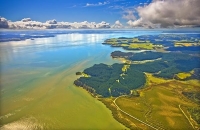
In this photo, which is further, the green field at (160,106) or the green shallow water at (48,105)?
the green field at (160,106)

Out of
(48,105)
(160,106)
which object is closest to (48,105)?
(48,105)

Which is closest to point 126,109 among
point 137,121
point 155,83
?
point 137,121

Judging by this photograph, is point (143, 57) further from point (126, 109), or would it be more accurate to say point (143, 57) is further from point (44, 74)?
point (126, 109)

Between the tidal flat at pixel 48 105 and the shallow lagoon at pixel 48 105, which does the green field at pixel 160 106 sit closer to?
the tidal flat at pixel 48 105

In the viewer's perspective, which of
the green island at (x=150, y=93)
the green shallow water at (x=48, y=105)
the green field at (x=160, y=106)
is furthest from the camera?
the green island at (x=150, y=93)

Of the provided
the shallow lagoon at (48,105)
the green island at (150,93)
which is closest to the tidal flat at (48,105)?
the shallow lagoon at (48,105)

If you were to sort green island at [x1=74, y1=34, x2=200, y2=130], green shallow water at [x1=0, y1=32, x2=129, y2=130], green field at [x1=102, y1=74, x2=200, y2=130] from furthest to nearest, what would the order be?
1. green island at [x1=74, y1=34, x2=200, y2=130]
2. green field at [x1=102, y1=74, x2=200, y2=130]
3. green shallow water at [x1=0, y1=32, x2=129, y2=130]

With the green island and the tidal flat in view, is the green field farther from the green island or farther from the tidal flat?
the tidal flat

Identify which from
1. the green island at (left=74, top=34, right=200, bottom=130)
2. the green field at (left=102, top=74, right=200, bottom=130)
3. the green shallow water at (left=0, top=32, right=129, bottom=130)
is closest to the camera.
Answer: the green shallow water at (left=0, top=32, right=129, bottom=130)

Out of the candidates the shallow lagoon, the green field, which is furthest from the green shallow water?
the green field

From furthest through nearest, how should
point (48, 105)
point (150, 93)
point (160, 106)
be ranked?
point (150, 93), point (160, 106), point (48, 105)

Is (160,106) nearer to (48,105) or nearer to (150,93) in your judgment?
(150,93)
